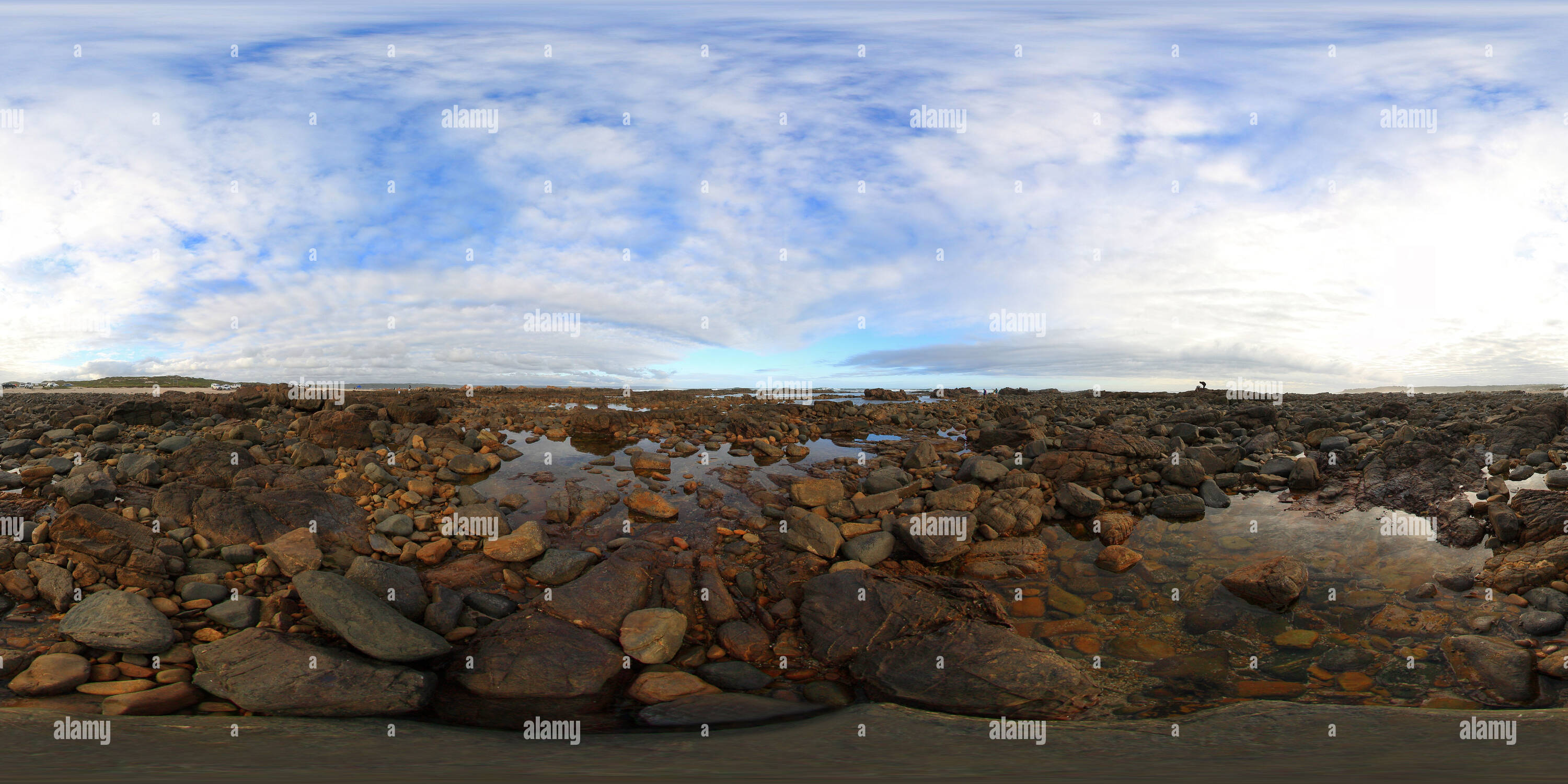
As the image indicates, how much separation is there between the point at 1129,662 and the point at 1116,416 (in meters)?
21.1

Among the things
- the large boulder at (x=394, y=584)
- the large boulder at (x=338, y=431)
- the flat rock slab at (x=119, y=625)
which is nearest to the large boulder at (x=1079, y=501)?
the large boulder at (x=394, y=584)

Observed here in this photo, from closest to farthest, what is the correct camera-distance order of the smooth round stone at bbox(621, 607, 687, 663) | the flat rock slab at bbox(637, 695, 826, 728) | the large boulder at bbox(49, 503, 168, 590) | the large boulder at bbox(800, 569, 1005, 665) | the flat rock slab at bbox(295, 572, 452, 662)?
1. the flat rock slab at bbox(637, 695, 826, 728)
2. the flat rock slab at bbox(295, 572, 452, 662)
3. the smooth round stone at bbox(621, 607, 687, 663)
4. the large boulder at bbox(800, 569, 1005, 665)
5. the large boulder at bbox(49, 503, 168, 590)

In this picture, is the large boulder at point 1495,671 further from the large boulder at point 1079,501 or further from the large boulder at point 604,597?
the large boulder at point 604,597

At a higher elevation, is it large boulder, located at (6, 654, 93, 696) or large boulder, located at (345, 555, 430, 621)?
large boulder, located at (345, 555, 430, 621)

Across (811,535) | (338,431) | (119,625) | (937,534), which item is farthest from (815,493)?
(338,431)

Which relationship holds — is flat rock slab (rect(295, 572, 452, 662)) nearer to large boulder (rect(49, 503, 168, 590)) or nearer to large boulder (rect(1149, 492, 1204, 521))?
large boulder (rect(49, 503, 168, 590))

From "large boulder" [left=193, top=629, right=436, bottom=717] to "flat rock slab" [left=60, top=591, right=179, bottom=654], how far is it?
0.84 m

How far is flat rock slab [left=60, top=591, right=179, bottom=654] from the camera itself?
6.09m

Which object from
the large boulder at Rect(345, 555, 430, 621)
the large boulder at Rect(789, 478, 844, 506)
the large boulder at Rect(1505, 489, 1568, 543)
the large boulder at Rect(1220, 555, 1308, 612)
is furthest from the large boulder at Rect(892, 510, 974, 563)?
the large boulder at Rect(1505, 489, 1568, 543)

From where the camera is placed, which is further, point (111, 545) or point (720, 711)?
point (111, 545)

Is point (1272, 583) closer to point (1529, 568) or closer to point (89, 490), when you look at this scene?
point (1529, 568)

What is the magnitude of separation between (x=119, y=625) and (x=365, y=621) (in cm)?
255

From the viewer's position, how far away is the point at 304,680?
17.8 feet

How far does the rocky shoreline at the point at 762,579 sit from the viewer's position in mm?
5672
